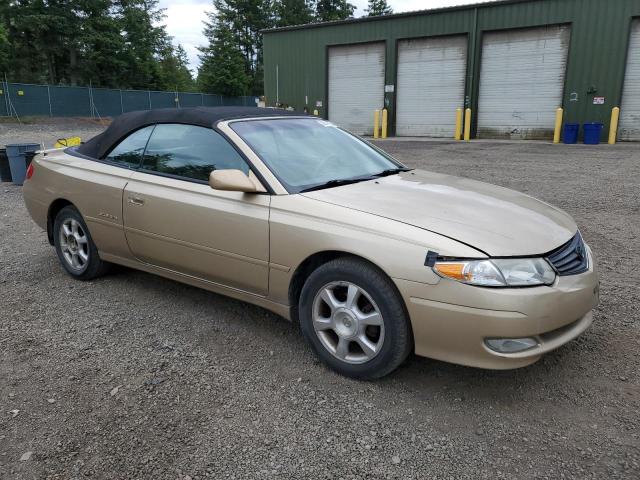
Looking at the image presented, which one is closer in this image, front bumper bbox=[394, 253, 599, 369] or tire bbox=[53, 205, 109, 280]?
front bumper bbox=[394, 253, 599, 369]

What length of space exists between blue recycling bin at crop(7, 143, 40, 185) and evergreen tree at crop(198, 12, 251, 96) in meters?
43.2

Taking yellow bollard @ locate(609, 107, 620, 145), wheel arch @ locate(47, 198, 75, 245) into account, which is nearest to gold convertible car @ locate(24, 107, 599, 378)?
wheel arch @ locate(47, 198, 75, 245)

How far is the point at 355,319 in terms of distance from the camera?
A: 9.37 feet

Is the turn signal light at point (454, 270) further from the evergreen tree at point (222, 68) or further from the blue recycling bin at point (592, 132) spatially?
the evergreen tree at point (222, 68)

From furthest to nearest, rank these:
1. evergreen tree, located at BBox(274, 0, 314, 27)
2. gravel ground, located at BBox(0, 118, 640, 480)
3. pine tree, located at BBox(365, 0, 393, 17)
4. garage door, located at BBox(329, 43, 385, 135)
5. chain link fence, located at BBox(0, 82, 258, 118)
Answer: pine tree, located at BBox(365, 0, 393, 17)
evergreen tree, located at BBox(274, 0, 314, 27)
chain link fence, located at BBox(0, 82, 258, 118)
garage door, located at BBox(329, 43, 385, 135)
gravel ground, located at BBox(0, 118, 640, 480)

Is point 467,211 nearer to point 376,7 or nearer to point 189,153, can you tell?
point 189,153

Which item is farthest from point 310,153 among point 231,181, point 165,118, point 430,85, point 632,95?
point 430,85

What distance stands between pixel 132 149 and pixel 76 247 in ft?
3.73

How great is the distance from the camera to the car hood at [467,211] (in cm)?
266

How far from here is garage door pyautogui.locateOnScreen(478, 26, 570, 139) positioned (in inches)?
784

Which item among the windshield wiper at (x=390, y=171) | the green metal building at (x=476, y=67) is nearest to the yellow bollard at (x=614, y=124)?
the green metal building at (x=476, y=67)

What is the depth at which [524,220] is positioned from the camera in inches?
117

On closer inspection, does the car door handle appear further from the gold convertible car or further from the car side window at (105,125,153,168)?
the car side window at (105,125,153,168)

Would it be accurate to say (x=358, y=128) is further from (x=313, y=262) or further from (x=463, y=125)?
(x=313, y=262)
